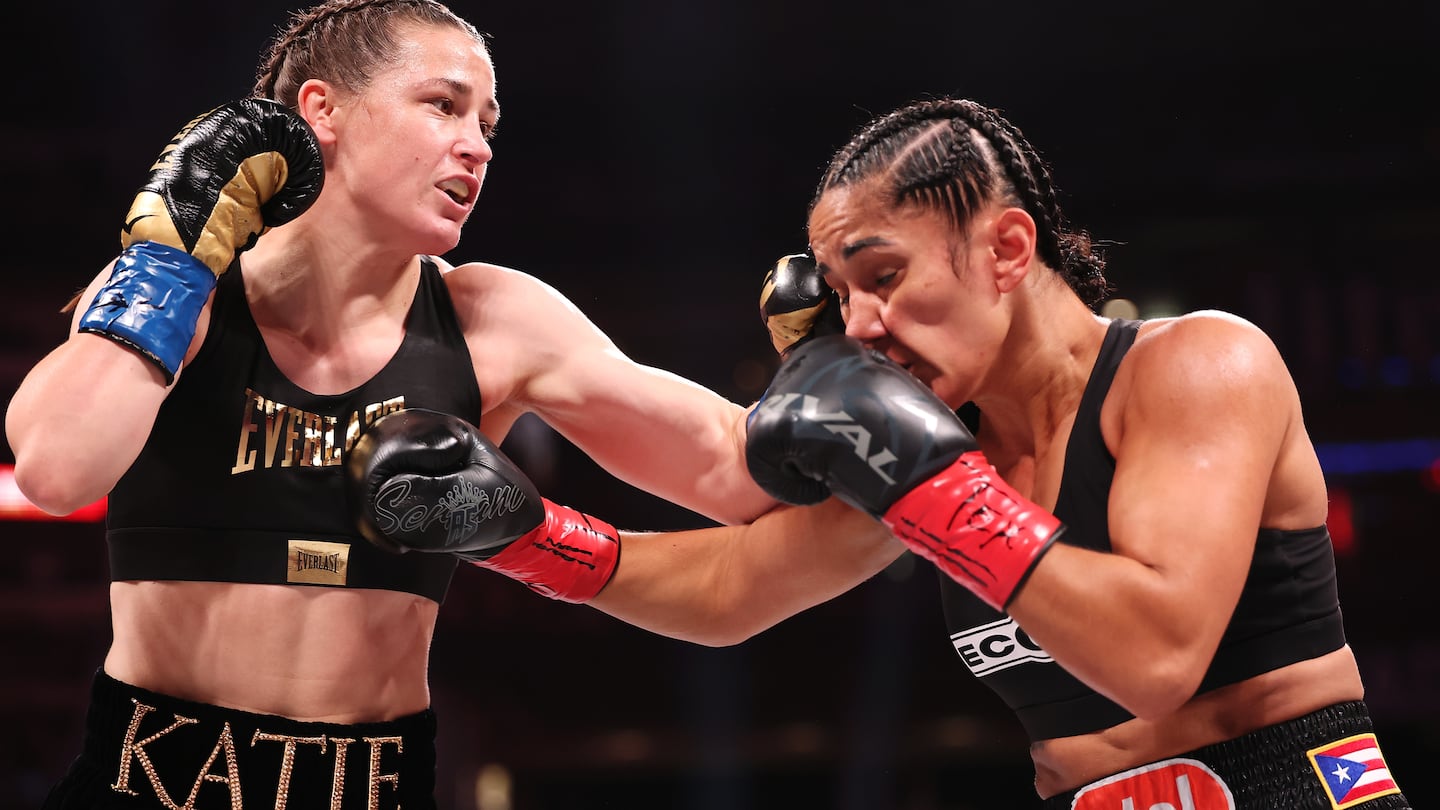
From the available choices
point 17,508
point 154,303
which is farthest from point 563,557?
point 17,508

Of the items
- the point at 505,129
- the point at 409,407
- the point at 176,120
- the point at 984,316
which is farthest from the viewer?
the point at 505,129

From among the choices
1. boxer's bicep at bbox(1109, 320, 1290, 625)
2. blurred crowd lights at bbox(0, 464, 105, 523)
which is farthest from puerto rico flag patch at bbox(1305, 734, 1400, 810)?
blurred crowd lights at bbox(0, 464, 105, 523)

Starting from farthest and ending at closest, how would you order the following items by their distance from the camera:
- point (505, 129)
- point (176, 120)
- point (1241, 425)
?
point (505, 129) < point (176, 120) < point (1241, 425)

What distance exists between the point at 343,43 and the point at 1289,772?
1899mm

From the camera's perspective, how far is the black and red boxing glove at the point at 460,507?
1.83 metres

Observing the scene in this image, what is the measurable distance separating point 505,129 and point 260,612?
17.9 feet

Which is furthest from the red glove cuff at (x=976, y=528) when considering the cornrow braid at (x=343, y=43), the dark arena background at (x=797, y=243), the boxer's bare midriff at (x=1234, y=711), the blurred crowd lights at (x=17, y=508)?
the blurred crowd lights at (x=17, y=508)

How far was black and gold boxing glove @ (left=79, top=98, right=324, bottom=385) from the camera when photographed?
1787 mm

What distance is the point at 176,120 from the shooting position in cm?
651

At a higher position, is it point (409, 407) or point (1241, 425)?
point (1241, 425)

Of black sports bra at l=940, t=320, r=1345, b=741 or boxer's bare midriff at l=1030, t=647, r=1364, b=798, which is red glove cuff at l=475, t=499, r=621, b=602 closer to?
black sports bra at l=940, t=320, r=1345, b=741

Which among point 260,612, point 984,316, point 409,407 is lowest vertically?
point 260,612

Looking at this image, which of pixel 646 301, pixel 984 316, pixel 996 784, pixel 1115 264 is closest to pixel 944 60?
pixel 1115 264

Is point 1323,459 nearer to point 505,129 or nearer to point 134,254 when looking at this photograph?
point 505,129
